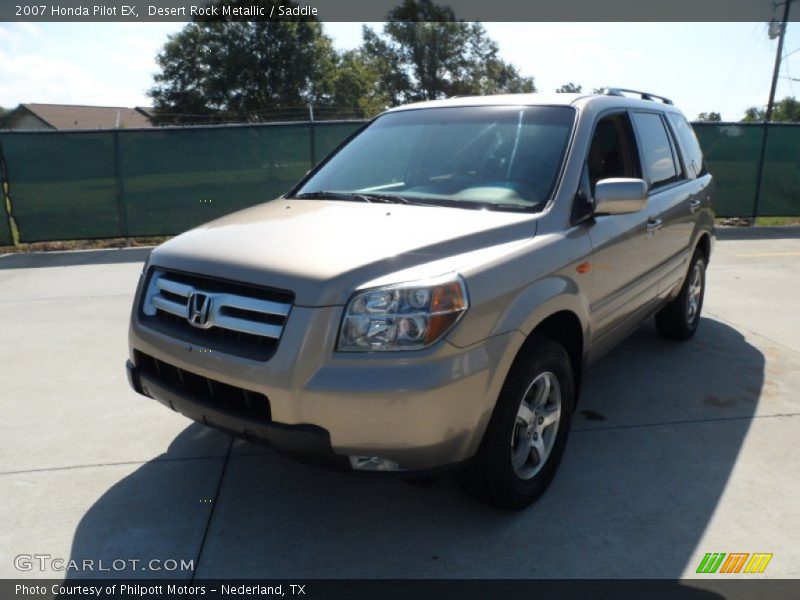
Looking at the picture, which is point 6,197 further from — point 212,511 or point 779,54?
point 779,54

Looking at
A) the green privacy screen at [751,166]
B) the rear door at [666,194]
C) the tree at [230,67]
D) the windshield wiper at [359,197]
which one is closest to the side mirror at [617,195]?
the windshield wiper at [359,197]

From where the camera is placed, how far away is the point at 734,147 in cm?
1158

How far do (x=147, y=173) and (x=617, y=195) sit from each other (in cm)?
900

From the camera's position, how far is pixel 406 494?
3010 mm

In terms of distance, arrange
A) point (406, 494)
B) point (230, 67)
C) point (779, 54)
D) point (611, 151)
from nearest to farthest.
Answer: point (406, 494) → point (611, 151) → point (779, 54) → point (230, 67)

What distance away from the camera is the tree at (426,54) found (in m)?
59.3

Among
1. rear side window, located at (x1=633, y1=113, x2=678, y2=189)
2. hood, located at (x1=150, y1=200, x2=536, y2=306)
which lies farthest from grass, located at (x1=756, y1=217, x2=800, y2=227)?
hood, located at (x1=150, y1=200, x2=536, y2=306)

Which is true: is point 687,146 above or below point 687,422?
above

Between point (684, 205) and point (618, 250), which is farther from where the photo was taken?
point (684, 205)

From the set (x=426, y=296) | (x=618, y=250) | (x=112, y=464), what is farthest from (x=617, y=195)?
(x=112, y=464)

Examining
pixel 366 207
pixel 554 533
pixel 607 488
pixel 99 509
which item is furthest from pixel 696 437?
pixel 99 509

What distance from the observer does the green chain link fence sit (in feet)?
32.3

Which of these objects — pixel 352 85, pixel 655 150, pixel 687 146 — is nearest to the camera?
pixel 655 150

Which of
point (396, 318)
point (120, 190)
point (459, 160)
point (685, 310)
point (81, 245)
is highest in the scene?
point (459, 160)
